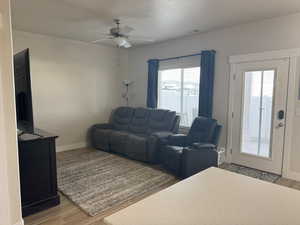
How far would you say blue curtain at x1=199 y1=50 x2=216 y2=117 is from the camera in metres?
4.14

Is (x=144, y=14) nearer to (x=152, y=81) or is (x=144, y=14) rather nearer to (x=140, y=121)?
(x=152, y=81)

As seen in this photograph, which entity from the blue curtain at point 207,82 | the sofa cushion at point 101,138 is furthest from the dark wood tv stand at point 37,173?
the blue curtain at point 207,82

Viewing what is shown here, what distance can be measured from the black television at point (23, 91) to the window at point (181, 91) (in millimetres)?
3394

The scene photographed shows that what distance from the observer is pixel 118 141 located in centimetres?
460

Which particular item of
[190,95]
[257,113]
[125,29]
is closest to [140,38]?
[125,29]

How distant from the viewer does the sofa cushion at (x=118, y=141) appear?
4492 mm

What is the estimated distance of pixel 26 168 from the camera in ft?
7.70

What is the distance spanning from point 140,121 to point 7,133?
325cm

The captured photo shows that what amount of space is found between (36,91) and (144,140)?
255cm

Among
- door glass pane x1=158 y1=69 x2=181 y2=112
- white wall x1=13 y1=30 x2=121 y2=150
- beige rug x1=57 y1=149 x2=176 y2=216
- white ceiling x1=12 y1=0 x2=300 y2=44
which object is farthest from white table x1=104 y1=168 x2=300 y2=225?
white wall x1=13 y1=30 x2=121 y2=150

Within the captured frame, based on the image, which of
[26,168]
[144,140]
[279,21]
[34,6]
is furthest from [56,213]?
[279,21]

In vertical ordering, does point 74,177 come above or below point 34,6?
below

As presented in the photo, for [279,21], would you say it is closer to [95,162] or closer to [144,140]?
[144,140]

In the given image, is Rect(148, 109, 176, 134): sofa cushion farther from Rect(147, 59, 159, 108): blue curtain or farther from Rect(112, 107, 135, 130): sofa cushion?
Rect(112, 107, 135, 130): sofa cushion
